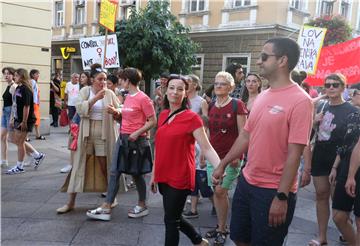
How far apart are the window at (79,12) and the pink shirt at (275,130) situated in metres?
26.4

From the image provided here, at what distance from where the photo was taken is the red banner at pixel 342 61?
6516mm

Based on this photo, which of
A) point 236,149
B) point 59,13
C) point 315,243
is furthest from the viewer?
point 59,13

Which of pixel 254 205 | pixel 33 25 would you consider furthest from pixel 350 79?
pixel 33 25

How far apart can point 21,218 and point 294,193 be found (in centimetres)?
328

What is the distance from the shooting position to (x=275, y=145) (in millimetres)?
2518

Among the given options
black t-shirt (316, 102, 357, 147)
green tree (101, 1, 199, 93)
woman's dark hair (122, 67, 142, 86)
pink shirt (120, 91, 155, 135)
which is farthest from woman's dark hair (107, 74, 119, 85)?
green tree (101, 1, 199, 93)

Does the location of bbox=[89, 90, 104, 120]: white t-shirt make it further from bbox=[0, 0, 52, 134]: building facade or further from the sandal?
bbox=[0, 0, 52, 134]: building facade

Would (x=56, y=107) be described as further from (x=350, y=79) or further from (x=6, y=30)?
(x=350, y=79)

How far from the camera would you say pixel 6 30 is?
33.4 feet

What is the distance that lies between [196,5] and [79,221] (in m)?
18.6

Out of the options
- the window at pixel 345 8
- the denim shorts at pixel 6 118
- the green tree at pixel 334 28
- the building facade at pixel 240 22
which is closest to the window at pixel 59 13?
the building facade at pixel 240 22

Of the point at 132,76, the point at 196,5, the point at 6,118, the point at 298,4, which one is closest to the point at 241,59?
the point at 298,4

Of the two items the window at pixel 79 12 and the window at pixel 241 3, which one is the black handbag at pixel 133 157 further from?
the window at pixel 79 12

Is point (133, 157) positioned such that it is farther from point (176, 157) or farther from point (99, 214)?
point (176, 157)
